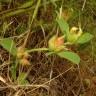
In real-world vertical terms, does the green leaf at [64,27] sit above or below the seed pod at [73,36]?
above

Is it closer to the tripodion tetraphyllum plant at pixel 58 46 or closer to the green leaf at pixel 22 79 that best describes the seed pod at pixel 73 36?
the tripodion tetraphyllum plant at pixel 58 46

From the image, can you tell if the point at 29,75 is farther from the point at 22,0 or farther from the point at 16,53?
the point at 22,0

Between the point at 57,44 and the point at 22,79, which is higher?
the point at 57,44

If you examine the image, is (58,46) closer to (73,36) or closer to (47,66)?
(73,36)

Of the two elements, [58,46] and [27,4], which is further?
[27,4]

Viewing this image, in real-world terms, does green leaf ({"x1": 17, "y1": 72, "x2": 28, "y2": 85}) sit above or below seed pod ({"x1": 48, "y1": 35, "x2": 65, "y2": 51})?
below

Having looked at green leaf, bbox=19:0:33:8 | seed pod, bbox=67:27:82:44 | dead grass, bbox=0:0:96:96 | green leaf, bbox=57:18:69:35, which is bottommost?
dead grass, bbox=0:0:96:96

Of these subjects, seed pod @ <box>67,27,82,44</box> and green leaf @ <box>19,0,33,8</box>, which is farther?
green leaf @ <box>19,0,33,8</box>

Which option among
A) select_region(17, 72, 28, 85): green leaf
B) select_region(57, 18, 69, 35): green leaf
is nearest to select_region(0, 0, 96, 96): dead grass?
select_region(17, 72, 28, 85): green leaf

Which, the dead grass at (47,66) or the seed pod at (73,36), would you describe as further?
the dead grass at (47,66)

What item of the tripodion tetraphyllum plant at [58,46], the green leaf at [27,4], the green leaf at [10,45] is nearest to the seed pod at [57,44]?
the tripodion tetraphyllum plant at [58,46]

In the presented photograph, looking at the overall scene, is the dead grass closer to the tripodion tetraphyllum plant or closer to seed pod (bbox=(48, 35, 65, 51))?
the tripodion tetraphyllum plant

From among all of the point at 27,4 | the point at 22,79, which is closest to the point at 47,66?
the point at 22,79

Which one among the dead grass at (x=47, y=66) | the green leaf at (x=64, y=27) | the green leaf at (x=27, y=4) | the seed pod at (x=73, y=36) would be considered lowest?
the dead grass at (x=47, y=66)
